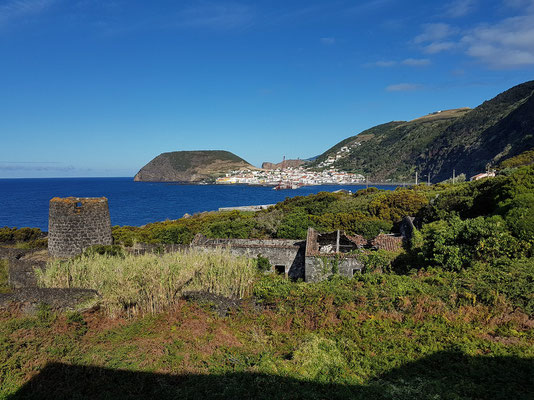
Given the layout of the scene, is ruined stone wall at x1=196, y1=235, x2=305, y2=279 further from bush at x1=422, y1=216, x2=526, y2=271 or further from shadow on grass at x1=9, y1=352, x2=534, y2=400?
shadow on grass at x1=9, y1=352, x2=534, y2=400

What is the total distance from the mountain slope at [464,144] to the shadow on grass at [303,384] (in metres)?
79.7

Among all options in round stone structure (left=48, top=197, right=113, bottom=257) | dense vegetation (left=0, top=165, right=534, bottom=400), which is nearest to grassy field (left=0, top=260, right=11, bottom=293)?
round stone structure (left=48, top=197, right=113, bottom=257)

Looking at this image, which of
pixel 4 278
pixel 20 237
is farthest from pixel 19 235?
pixel 4 278

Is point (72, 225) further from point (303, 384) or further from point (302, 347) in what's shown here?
point (303, 384)

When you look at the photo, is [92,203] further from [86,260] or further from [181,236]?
[181,236]

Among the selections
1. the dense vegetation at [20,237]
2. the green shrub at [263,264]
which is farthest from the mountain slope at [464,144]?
the dense vegetation at [20,237]

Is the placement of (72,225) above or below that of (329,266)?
above

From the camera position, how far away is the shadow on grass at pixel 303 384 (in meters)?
5.16

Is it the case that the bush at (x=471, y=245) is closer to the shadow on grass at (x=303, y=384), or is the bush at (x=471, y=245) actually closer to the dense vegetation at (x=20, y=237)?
the shadow on grass at (x=303, y=384)

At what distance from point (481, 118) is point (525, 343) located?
13854cm

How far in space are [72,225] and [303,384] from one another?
1518cm

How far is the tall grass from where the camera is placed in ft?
28.9

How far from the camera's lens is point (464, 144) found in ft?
384

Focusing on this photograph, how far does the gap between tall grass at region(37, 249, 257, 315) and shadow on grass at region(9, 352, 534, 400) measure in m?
2.70
